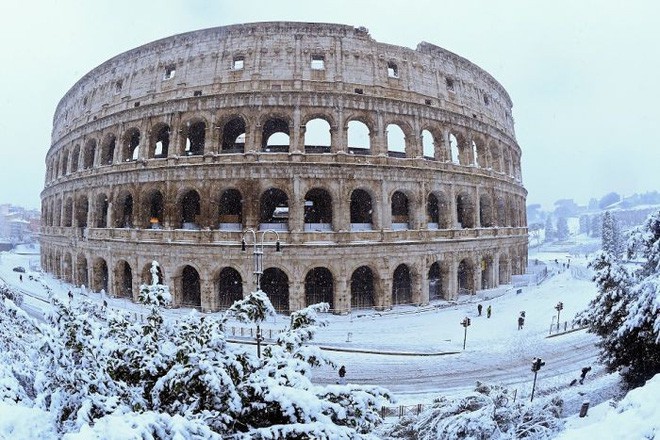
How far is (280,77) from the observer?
2503cm

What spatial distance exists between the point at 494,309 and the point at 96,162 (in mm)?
31093

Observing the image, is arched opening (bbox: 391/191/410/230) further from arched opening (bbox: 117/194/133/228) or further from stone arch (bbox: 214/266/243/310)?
arched opening (bbox: 117/194/133/228)

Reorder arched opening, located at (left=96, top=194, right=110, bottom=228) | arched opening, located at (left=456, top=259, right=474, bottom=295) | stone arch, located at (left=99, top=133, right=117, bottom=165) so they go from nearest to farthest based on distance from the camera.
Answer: arched opening, located at (left=456, top=259, right=474, bottom=295) → stone arch, located at (left=99, top=133, right=117, bottom=165) → arched opening, located at (left=96, top=194, right=110, bottom=228)

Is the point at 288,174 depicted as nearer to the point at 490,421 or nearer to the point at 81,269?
the point at 490,421

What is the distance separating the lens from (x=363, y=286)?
88.5 ft

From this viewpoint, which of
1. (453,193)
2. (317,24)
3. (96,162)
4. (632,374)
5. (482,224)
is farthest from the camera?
(482,224)

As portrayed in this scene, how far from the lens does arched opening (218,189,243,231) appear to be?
25.7 metres

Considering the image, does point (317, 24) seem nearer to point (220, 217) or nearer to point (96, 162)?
point (220, 217)

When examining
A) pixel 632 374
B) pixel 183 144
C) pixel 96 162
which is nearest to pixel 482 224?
pixel 632 374

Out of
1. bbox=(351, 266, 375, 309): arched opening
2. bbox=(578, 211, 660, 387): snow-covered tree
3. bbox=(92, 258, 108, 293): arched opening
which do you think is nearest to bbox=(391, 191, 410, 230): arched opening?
bbox=(351, 266, 375, 309): arched opening

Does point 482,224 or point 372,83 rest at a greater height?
point 372,83

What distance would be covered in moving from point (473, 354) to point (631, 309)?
9187mm

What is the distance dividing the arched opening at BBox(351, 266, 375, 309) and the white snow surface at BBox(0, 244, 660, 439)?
196 cm

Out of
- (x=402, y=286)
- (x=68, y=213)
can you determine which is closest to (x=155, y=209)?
Answer: (x=68, y=213)
